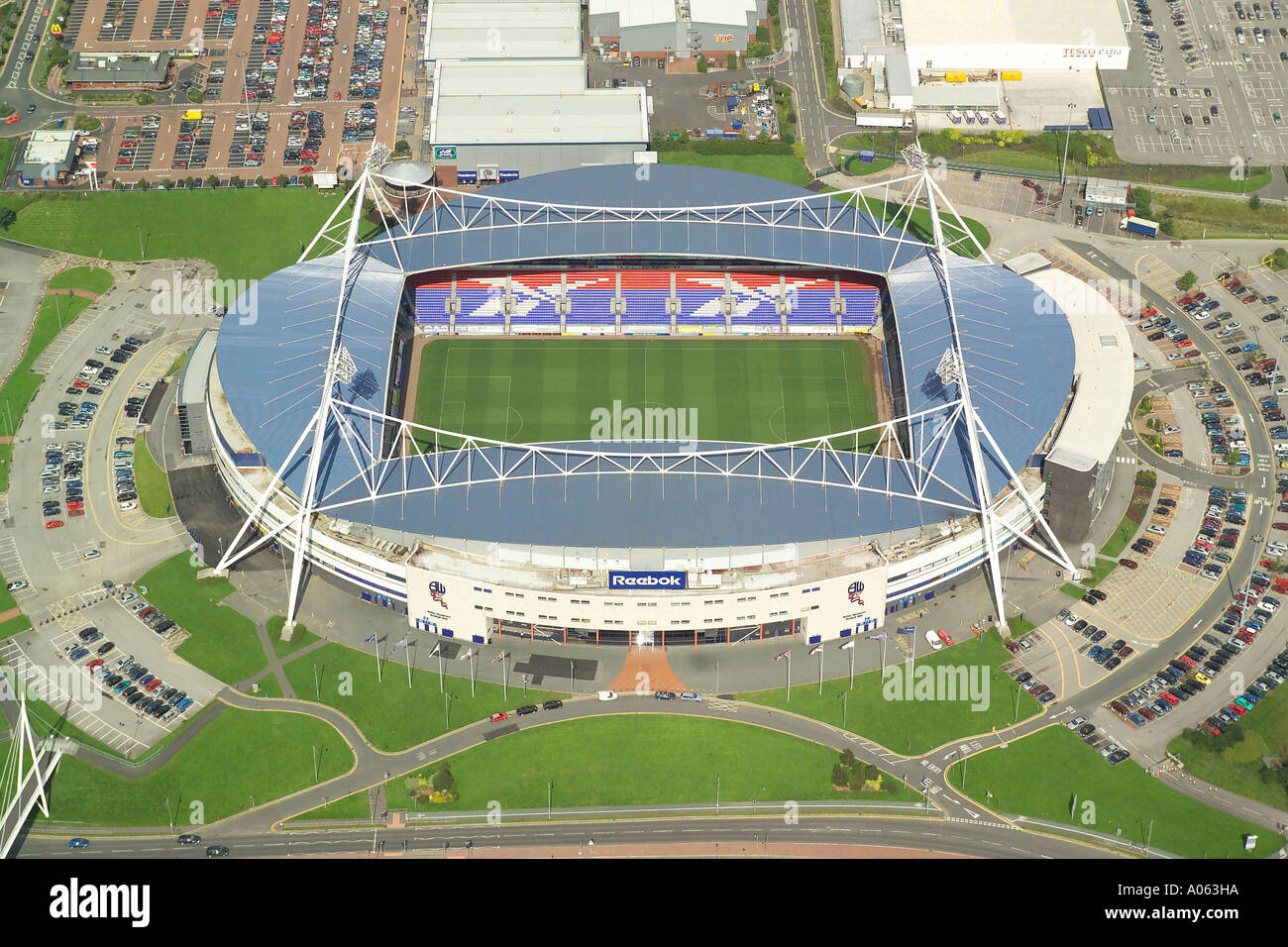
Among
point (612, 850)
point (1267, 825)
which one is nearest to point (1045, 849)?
point (1267, 825)

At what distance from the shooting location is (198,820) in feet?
652

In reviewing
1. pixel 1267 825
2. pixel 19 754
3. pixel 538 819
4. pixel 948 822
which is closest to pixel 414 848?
pixel 538 819

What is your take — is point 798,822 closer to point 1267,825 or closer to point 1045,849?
point 1045,849

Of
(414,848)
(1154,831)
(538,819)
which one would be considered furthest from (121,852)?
(1154,831)

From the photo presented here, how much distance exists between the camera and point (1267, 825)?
198 m

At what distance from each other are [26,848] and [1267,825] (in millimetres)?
138557

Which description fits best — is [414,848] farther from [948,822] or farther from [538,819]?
[948,822]

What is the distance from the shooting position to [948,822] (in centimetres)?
19938

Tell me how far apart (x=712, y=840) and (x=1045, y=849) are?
37065 millimetres

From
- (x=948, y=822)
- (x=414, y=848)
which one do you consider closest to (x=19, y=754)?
(x=414, y=848)

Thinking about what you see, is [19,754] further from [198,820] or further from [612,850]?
[612,850]

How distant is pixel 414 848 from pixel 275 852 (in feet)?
50.2

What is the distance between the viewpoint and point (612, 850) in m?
196

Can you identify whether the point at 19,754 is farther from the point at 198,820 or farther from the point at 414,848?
the point at 414,848
